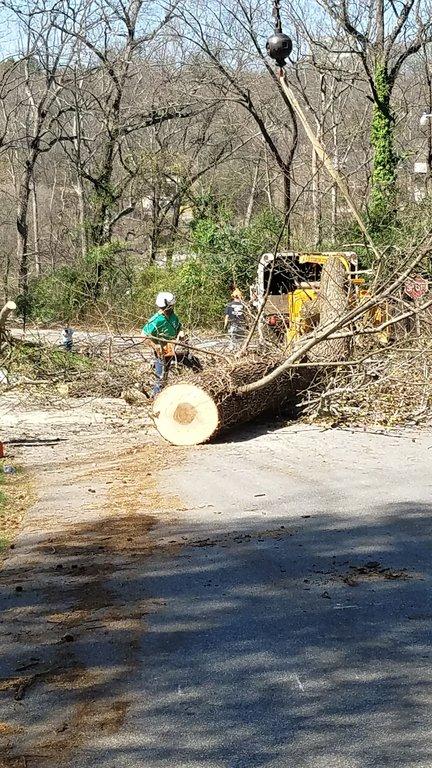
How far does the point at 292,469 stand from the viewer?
9.96 meters

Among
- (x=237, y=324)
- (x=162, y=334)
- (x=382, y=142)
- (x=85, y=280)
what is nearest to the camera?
(x=162, y=334)

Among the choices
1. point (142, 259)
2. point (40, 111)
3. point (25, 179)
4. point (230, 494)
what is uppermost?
point (40, 111)

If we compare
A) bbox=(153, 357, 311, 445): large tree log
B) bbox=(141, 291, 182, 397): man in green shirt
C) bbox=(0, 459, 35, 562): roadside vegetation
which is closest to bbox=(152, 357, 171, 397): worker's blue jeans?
bbox=(141, 291, 182, 397): man in green shirt

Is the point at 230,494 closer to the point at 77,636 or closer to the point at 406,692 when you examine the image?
the point at 77,636

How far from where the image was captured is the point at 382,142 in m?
29.5

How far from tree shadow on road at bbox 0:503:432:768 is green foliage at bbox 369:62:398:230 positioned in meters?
22.0

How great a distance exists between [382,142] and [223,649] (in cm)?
2630

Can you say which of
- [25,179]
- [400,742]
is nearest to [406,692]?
[400,742]

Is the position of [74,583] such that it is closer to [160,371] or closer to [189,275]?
[160,371]

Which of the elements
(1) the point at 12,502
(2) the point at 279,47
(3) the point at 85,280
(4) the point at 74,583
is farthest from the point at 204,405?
(3) the point at 85,280

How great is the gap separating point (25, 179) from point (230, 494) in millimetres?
27007

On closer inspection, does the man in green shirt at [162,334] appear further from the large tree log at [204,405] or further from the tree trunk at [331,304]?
the tree trunk at [331,304]

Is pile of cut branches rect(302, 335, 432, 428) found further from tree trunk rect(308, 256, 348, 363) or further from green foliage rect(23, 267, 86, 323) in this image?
green foliage rect(23, 267, 86, 323)

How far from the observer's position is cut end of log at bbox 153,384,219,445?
11430 mm
